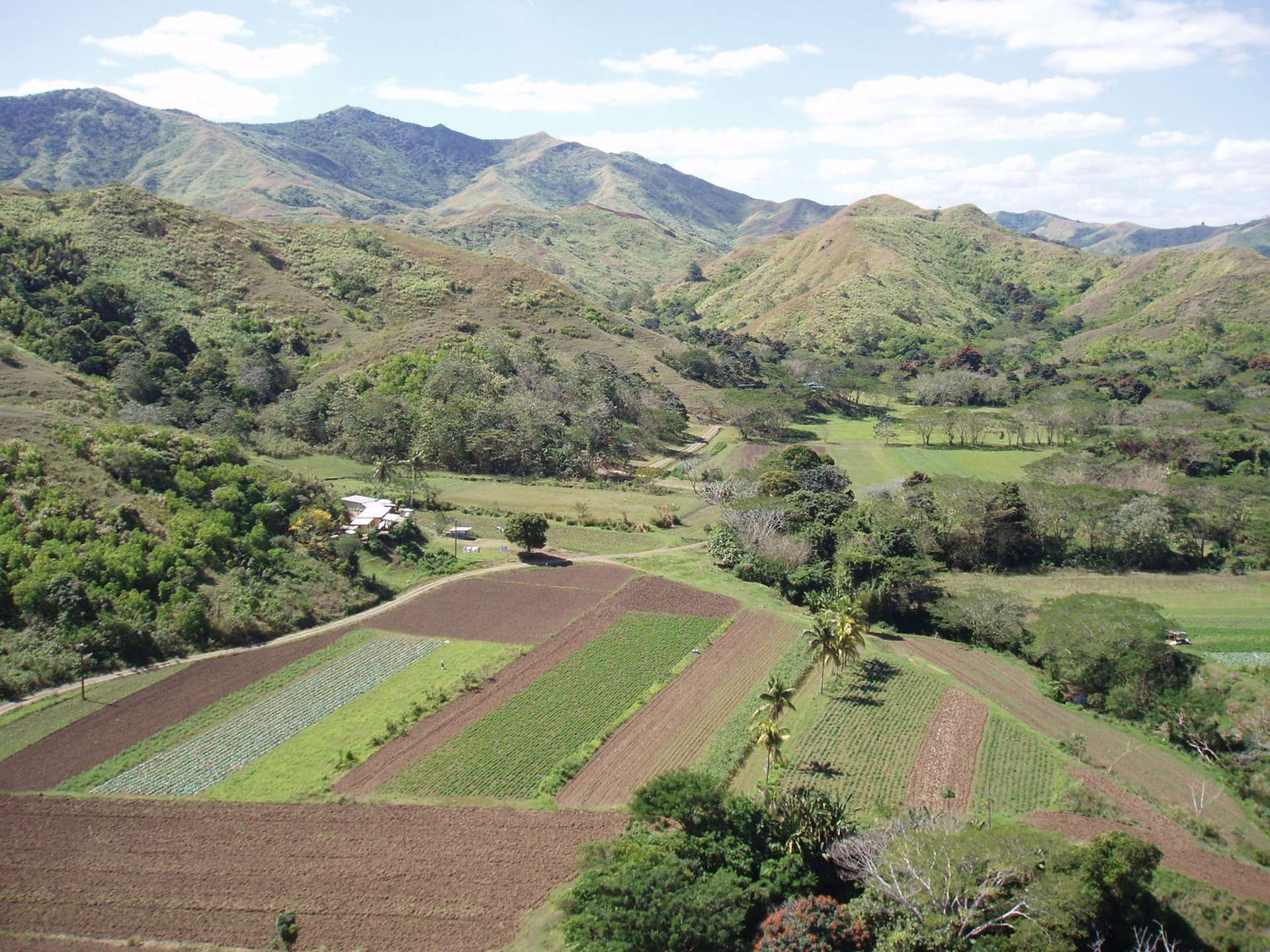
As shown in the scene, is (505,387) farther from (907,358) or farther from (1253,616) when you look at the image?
(907,358)

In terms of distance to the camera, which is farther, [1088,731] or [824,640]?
[824,640]

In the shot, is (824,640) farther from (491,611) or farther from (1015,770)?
(491,611)

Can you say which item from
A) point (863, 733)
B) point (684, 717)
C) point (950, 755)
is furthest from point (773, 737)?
point (950, 755)

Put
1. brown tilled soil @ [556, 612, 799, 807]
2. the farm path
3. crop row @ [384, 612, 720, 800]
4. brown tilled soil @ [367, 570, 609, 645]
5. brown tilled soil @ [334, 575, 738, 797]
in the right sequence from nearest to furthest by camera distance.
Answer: crop row @ [384, 612, 720, 800], brown tilled soil @ [556, 612, 799, 807], brown tilled soil @ [334, 575, 738, 797], the farm path, brown tilled soil @ [367, 570, 609, 645]

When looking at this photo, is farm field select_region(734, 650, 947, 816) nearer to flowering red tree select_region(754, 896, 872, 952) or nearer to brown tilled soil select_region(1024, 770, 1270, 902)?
brown tilled soil select_region(1024, 770, 1270, 902)

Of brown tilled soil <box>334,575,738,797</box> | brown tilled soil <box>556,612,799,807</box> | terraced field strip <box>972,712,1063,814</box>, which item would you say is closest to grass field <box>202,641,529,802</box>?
brown tilled soil <box>334,575,738,797</box>

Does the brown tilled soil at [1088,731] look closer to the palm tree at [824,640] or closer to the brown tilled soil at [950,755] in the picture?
the brown tilled soil at [950,755]
